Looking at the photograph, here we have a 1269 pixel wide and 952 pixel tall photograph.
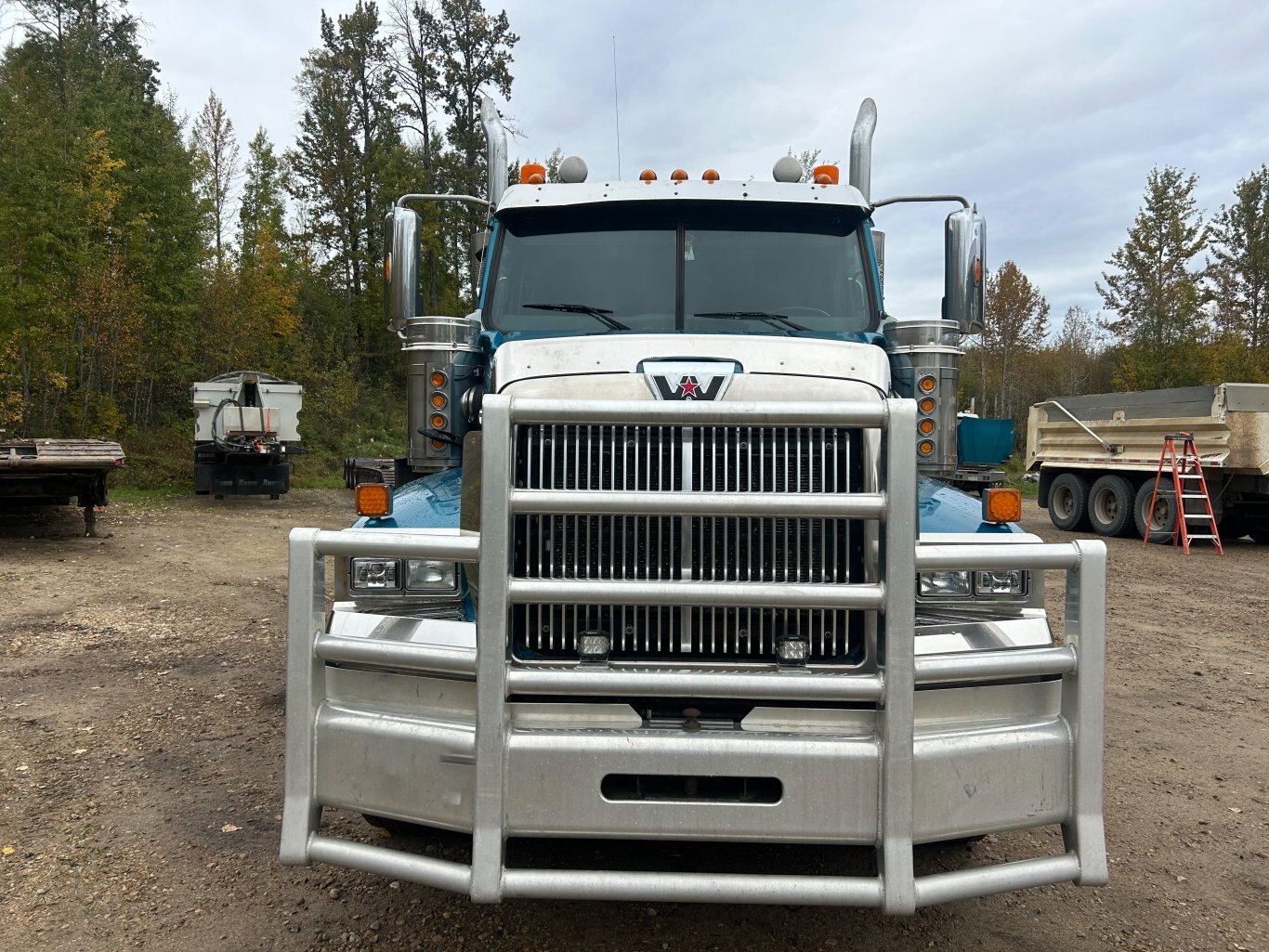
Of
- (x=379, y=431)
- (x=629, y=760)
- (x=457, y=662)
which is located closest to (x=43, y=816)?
(x=457, y=662)

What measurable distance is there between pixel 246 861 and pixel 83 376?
75.7 ft

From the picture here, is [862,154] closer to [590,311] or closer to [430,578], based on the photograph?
[590,311]

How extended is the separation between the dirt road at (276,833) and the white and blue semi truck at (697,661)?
0.73 m

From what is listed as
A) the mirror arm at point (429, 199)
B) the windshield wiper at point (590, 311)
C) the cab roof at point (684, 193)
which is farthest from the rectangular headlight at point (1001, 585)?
the mirror arm at point (429, 199)

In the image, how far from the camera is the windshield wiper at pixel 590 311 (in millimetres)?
3949

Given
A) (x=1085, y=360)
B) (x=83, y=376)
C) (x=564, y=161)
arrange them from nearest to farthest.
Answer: (x=564, y=161) → (x=83, y=376) → (x=1085, y=360)

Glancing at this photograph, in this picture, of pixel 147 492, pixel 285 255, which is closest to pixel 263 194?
pixel 285 255

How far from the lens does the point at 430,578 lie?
107 inches

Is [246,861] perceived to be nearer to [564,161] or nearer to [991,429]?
[564,161]

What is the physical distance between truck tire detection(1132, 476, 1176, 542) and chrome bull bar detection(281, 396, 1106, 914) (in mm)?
12529

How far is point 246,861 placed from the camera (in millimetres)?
3318

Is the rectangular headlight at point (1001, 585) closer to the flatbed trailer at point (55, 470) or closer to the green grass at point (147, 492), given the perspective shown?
the flatbed trailer at point (55, 470)

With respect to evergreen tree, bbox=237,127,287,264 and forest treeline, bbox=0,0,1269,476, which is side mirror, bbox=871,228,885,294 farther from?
evergreen tree, bbox=237,127,287,264

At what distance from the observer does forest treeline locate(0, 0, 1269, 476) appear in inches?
814
